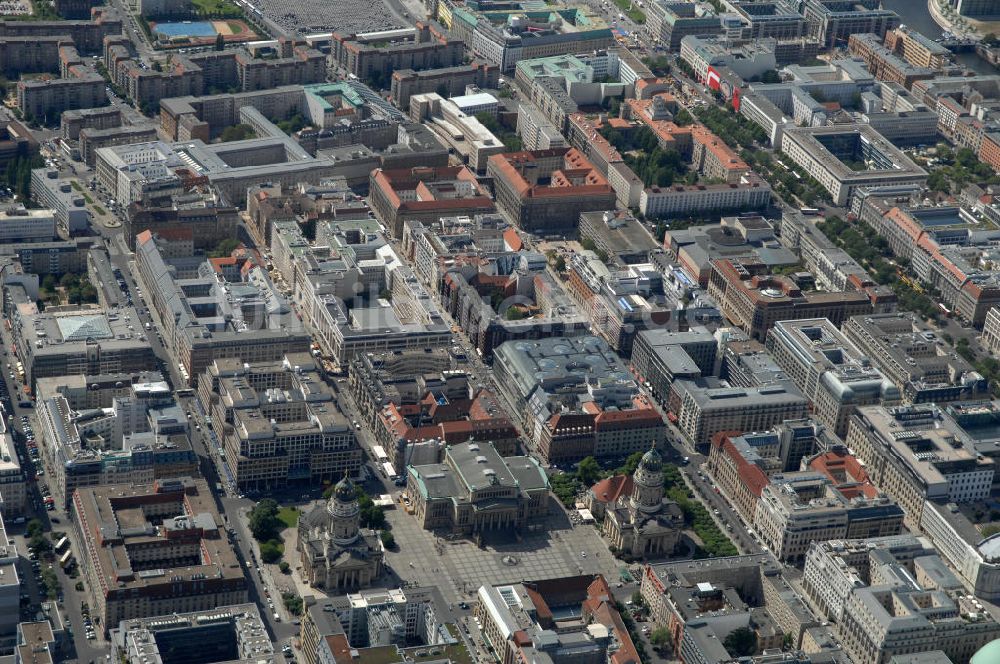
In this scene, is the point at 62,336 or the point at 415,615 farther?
the point at 62,336

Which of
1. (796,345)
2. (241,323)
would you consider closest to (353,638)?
(241,323)

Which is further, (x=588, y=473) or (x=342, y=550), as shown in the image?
(x=588, y=473)

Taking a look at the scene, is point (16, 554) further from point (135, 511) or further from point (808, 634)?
point (808, 634)

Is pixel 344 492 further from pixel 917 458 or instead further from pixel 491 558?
pixel 917 458

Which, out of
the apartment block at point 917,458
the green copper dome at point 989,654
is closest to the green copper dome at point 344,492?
the apartment block at point 917,458

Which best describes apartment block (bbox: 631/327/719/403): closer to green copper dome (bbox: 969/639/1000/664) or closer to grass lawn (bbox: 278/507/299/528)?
grass lawn (bbox: 278/507/299/528)

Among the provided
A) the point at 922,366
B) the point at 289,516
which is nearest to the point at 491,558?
the point at 289,516

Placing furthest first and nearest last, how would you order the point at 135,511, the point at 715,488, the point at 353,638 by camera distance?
the point at 715,488 → the point at 135,511 → the point at 353,638
